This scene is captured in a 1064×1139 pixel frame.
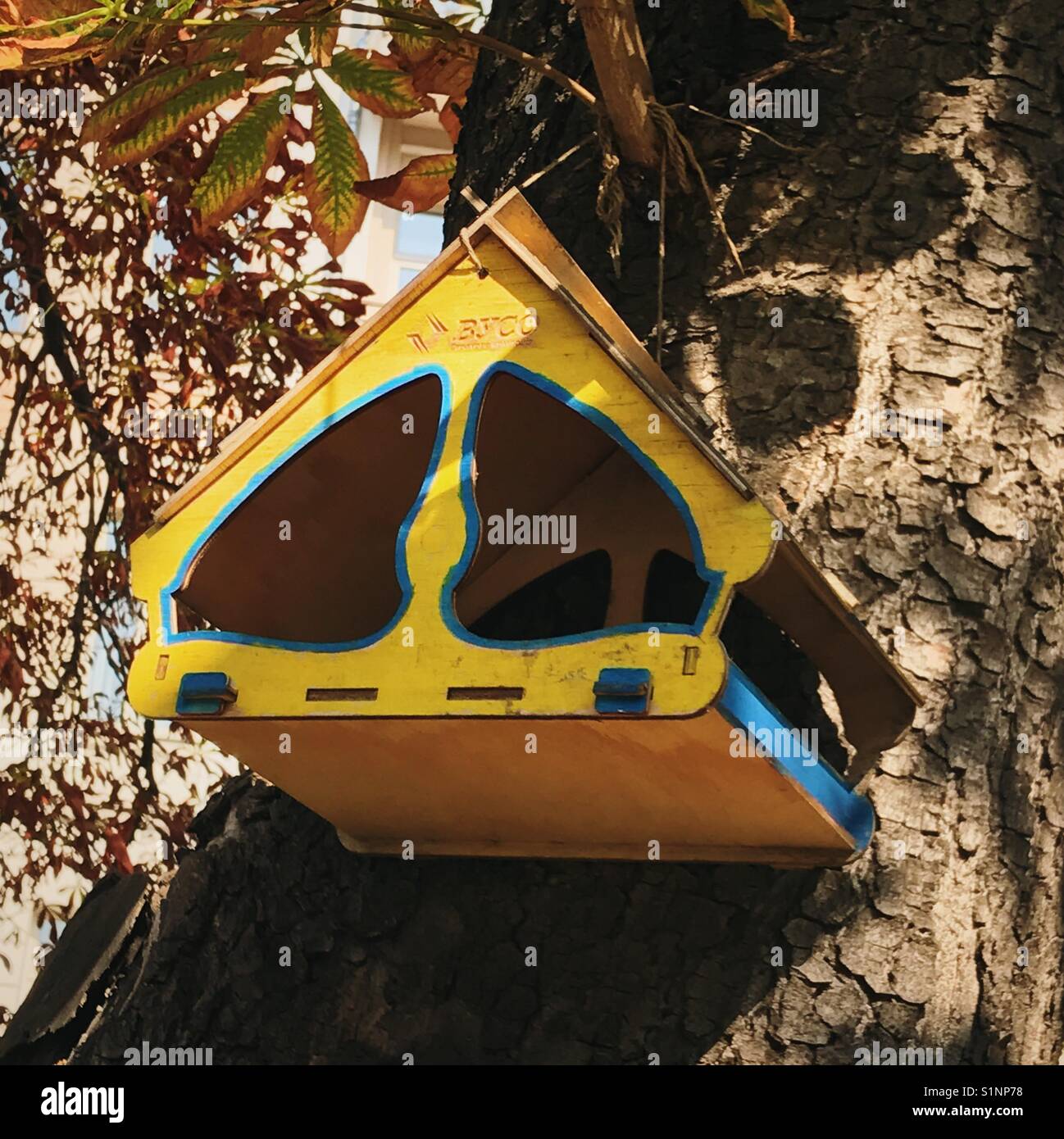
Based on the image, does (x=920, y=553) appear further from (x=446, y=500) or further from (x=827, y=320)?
(x=446, y=500)

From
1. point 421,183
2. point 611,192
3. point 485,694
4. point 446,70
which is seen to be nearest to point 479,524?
point 485,694

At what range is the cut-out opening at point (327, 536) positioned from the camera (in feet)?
5.14

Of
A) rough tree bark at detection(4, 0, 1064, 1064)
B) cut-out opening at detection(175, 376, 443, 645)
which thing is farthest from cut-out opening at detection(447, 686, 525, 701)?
rough tree bark at detection(4, 0, 1064, 1064)

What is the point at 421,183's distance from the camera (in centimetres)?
209

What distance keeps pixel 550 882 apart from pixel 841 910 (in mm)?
292

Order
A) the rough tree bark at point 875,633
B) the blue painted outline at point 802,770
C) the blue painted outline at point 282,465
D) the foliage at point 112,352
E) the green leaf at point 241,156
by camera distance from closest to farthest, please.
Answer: the blue painted outline at point 802,770
the blue painted outline at point 282,465
the rough tree bark at point 875,633
the green leaf at point 241,156
the foliage at point 112,352

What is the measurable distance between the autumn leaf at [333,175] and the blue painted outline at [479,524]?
0.41 m

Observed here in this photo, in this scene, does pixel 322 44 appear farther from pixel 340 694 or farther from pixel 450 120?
pixel 450 120

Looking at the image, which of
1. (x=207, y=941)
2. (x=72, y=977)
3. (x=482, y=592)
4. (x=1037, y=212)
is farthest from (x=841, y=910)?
(x=72, y=977)

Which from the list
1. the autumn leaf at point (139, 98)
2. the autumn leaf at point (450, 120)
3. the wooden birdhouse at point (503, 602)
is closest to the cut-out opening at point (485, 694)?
the wooden birdhouse at point (503, 602)

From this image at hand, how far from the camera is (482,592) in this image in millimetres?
1785

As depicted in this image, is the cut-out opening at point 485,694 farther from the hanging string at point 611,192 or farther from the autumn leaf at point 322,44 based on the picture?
the autumn leaf at point 322,44

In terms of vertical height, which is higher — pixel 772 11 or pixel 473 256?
pixel 772 11

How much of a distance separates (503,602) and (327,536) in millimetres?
218
